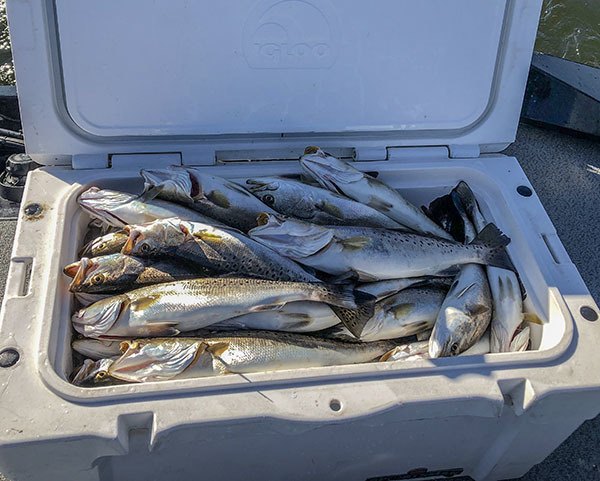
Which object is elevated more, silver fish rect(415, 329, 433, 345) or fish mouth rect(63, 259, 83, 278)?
fish mouth rect(63, 259, 83, 278)

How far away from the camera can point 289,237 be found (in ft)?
4.64

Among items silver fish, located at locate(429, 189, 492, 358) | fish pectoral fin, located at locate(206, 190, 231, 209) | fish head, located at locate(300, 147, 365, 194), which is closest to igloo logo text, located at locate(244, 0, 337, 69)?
fish head, located at locate(300, 147, 365, 194)

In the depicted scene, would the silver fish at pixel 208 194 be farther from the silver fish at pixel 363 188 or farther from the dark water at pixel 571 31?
the dark water at pixel 571 31

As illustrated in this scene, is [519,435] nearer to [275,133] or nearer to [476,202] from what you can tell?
[476,202]

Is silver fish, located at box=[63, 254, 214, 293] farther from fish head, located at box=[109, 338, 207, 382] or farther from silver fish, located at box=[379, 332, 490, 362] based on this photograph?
silver fish, located at box=[379, 332, 490, 362]

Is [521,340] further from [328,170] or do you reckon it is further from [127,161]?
[127,161]

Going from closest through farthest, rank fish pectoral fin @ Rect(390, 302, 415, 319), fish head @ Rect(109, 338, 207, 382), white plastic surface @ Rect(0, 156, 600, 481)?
white plastic surface @ Rect(0, 156, 600, 481) → fish head @ Rect(109, 338, 207, 382) → fish pectoral fin @ Rect(390, 302, 415, 319)

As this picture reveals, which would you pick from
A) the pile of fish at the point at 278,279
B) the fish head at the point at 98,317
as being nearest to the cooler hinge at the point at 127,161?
the pile of fish at the point at 278,279

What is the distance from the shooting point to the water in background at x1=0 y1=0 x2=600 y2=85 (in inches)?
151

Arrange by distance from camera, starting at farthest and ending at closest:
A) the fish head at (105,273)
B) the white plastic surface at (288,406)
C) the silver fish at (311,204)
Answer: the silver fish at (311,204) < the fish head at (105,273) < the white plastic surface at (288,406)

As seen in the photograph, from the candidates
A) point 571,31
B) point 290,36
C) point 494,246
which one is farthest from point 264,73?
point 571,31

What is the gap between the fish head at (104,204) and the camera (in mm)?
1450

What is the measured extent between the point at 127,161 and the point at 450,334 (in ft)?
2.98

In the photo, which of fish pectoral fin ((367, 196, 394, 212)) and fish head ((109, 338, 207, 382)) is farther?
fish pectoral fin ((367, 196, 394, 212))
